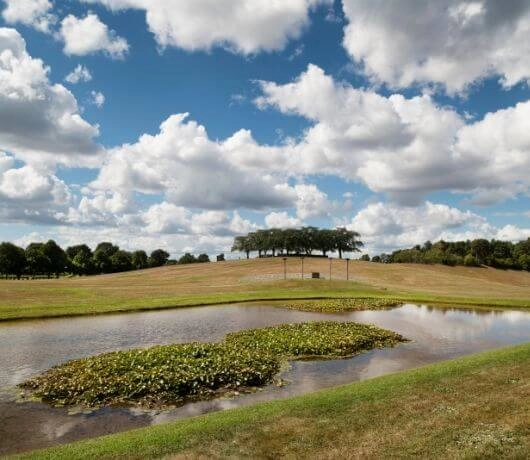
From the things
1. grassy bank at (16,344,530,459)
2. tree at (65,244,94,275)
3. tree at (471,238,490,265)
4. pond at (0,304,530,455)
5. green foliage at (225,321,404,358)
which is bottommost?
pond at (0,304,530,455)

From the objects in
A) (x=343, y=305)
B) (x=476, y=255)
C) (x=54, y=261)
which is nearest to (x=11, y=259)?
(x=54, y=261)

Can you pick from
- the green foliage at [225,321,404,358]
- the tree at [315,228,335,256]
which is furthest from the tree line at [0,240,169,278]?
the green foliage at [225,321,404,358]

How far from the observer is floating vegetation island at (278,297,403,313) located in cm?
5238

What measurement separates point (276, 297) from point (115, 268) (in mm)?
131851

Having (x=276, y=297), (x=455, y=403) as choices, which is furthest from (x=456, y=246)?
(x=455, y=403)

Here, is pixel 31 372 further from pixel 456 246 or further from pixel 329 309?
pixel 456 246

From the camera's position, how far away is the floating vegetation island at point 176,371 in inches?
743

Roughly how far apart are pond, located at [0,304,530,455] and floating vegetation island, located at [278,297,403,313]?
2.62 m

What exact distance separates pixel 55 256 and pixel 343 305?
5376 inches

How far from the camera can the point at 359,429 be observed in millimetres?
13148

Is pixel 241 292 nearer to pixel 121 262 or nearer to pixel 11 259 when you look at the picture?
pixel 11 259

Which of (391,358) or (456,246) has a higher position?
(456,246)

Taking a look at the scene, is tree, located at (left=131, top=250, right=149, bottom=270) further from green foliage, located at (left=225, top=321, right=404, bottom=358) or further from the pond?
green foliage, located at (left=225, top=321, right=404, bottom=358)

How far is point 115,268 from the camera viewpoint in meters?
180
